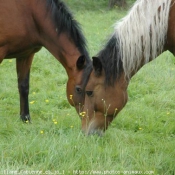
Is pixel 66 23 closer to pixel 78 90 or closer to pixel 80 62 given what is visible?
pixel 80 62


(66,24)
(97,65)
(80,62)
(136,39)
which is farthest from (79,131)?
(66,24)

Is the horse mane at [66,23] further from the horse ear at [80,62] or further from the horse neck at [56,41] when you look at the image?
the horse ear at [80,62]

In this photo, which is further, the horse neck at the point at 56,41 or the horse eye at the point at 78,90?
the horse neck at the point at 56,41

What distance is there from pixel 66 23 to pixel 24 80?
4.06ft

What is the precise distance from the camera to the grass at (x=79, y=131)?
11.4 feet

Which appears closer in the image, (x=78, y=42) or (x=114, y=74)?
(x=114, y=74)

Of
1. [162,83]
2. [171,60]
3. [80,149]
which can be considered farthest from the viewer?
[171,60]

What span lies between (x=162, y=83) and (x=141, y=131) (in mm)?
2332

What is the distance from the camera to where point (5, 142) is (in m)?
4.05

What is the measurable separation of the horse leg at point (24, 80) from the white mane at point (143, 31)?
1.89m

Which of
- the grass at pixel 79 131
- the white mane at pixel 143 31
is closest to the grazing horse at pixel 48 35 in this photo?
the grass at pixel 79 131

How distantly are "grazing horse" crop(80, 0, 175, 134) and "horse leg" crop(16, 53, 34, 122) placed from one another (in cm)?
145

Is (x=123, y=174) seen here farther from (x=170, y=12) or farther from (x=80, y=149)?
(x=170, y=12)

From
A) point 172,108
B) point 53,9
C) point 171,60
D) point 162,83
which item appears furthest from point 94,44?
point 53,9
